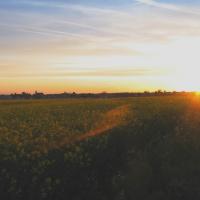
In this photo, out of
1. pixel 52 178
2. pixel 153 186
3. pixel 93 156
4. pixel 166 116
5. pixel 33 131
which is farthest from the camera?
pixel 166 116

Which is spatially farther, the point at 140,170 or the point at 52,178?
the point at 140,170

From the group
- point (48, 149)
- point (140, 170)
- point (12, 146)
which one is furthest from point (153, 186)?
A: point (12, 146)

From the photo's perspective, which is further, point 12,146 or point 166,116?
point 166,116

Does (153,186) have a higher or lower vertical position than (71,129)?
lower

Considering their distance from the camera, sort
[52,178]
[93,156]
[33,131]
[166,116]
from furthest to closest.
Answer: [166,116], [33,131], [93,156], [52,178]

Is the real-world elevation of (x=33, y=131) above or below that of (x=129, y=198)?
above

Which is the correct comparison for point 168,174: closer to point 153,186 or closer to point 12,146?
point 153,186

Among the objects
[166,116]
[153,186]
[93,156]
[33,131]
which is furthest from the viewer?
[166,116]

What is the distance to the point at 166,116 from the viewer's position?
24250mm

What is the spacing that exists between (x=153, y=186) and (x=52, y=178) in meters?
3.03

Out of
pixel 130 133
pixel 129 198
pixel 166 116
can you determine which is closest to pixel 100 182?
pixel 129 198

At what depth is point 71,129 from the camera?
62.5ft

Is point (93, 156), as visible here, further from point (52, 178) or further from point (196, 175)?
point (196, 175)

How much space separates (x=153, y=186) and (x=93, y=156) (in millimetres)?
2129
